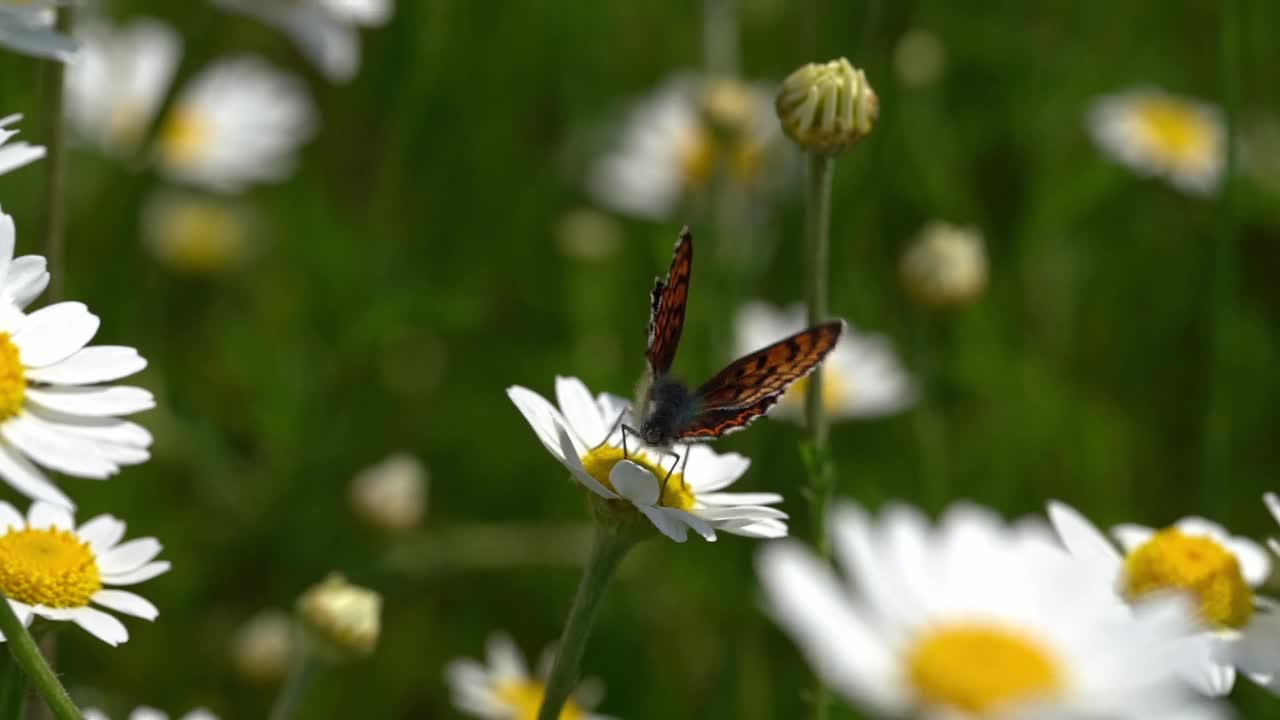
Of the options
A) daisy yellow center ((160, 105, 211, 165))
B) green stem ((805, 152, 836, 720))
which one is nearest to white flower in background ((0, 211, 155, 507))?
green stem ((805, 152, 836, 720))

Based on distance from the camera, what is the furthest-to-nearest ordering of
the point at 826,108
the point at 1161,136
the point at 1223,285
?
1. the point at 1161,136
2. the point at 1223,285
3. the point at 826,108

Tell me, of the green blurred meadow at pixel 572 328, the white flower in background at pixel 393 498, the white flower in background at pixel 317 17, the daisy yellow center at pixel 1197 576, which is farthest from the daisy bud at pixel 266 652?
the daisy yellow center at pixel 1197 576

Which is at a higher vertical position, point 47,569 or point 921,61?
point 921,61

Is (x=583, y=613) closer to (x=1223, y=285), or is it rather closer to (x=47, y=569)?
(x=47, y=569)

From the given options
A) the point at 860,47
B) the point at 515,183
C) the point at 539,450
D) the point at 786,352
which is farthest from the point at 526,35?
the point at 786,352

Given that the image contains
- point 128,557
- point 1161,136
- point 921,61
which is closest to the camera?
point 128,557

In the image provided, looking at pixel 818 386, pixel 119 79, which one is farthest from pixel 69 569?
pixel 119 79

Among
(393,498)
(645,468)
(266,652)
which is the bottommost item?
(266,652)
